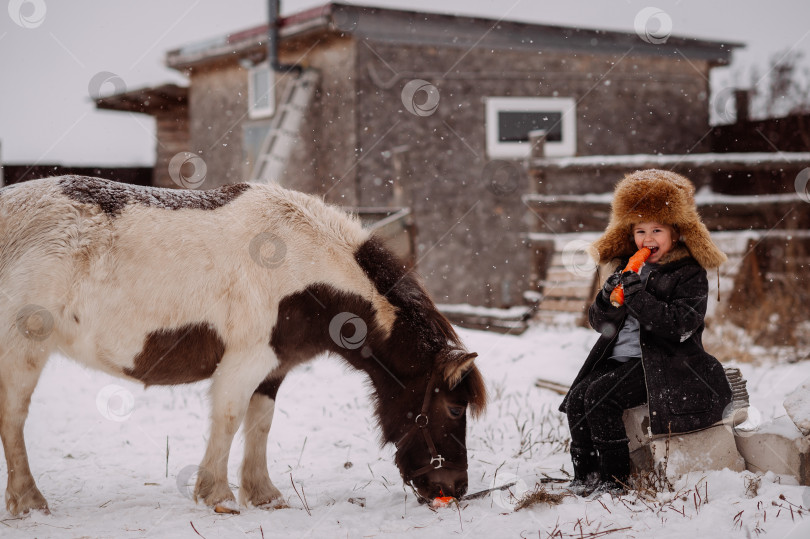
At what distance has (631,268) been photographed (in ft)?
11.4

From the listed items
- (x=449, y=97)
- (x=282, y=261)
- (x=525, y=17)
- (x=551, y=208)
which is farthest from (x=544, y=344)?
(x=525, y=17)

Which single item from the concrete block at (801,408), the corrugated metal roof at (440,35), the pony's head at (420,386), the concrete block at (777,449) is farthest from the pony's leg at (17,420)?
the corrugated metal roof at (440,35)

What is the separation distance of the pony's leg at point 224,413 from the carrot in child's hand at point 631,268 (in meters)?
1.93

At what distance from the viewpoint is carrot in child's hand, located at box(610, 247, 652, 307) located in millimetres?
3396

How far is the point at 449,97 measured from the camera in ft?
41.0

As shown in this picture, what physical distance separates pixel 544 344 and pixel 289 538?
4.95 metres

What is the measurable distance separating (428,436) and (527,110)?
10.6 meters

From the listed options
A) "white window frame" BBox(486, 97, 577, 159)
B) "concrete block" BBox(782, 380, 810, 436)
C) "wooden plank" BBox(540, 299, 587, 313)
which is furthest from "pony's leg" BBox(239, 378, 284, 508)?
"white window frame" BBox(486, 97, 577, 159)

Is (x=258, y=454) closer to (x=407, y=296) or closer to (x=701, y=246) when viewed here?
(x=407, y=296)

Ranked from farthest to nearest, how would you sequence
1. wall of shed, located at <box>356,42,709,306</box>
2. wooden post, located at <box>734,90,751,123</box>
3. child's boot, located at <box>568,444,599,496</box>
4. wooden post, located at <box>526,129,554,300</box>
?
wooden post, located at <box>734,90,751,123</box>
wall of shed, located at <box>356,42,709,306</box>
wooden post, located at <box>526,129,554,300</box>
child's boot, located at <box>568,444,599,496</box>

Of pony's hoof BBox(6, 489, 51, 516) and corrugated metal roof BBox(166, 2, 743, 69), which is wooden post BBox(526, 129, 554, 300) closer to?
corrugated metal roof BBox(166, 2, 743, 69)

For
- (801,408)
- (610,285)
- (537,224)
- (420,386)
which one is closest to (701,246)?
(610,285)

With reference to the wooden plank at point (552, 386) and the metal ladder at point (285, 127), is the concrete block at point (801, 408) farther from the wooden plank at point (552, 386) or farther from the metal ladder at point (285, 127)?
the metal ladder at point (285, 127)

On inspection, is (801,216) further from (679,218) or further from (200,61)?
(200,61)
